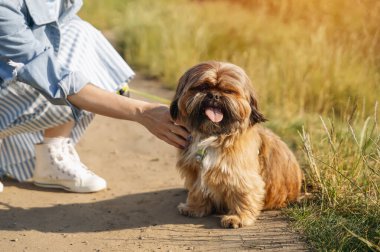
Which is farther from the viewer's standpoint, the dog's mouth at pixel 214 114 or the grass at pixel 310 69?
the grass at pixel 310 69

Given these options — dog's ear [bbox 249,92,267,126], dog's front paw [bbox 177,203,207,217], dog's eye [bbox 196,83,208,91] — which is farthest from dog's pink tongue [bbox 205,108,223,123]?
dog's front paw [bbox 177,203,207,217]

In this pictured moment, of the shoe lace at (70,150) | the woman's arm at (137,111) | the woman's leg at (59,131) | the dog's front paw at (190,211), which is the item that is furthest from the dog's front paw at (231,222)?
the woman's leg at (59,131)

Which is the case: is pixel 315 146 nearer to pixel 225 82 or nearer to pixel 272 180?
pixel 272 180

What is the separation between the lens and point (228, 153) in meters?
4.17

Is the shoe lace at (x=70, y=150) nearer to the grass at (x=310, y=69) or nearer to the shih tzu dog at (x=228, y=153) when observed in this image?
the shih tzu dog at (x=228, y=153)

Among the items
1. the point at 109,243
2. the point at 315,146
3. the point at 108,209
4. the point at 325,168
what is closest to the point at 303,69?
the point at 315,146

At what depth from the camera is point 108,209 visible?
15.6ft

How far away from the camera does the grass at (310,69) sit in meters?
4.24

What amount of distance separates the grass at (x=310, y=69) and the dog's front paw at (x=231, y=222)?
14.8 inches

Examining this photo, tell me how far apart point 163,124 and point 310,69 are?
11.8 ft

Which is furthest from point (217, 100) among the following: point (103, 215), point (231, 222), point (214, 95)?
point (103, 215)

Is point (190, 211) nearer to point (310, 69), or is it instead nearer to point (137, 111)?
point (137, 111)

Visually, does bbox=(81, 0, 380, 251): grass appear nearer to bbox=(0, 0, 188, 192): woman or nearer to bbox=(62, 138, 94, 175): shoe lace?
bbox=(0, 0, 188, 192): woman

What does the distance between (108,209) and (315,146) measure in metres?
1.91
